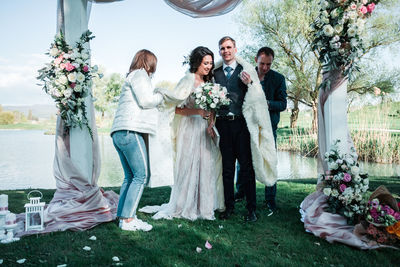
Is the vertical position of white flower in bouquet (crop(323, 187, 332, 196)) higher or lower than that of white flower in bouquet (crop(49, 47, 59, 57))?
lower

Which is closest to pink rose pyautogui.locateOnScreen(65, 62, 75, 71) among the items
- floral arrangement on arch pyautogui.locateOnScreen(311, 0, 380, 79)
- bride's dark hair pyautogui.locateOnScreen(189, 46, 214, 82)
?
bride's dark hair pyautogui.locateOnScreen(189, 46, 214, 82)

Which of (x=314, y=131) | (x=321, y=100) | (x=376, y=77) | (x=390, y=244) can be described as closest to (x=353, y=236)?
(x=390, y=244)

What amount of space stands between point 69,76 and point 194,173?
1.85 metres

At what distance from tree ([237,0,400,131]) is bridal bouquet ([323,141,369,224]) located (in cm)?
1193

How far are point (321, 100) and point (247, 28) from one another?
13.9 m

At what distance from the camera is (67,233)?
10.8ft

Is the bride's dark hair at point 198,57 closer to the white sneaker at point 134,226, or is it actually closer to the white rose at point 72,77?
the white rose at point 72,77

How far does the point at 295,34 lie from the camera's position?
15.5 meters

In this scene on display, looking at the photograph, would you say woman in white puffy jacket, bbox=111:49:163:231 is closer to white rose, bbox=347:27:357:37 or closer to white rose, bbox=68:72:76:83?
white rose, bbox=68:72:76:83

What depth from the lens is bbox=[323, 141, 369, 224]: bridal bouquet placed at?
3254mm

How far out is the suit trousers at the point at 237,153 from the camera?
3803 millimetres

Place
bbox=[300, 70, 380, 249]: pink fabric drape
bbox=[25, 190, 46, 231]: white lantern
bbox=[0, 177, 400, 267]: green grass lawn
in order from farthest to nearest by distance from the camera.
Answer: bbox=[25, 190, 46, 231]: white lantern
bbox=[300, 70, 380, 249]: pink fabric drape
bbox=[0, 177, 400, 267]: green grass lawn

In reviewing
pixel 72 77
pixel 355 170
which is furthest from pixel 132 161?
pixel 355 170

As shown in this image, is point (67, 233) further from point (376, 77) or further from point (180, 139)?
point (376, 77)
